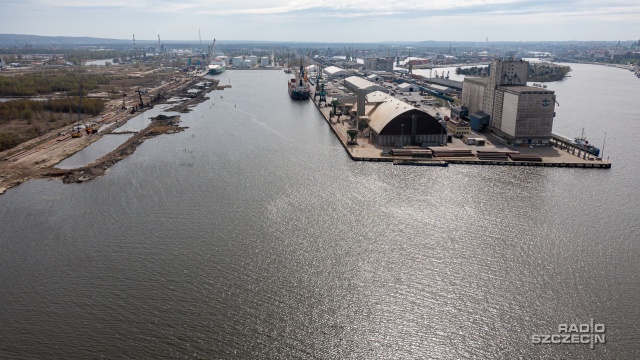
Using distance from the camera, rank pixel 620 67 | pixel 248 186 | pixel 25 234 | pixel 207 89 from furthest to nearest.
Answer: pixel 620 67, pixel 207 89, pixel 248 186, pixel 25 234

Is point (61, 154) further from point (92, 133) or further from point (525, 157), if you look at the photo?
point (525, 157)

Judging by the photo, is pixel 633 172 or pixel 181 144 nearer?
pixel 633 172

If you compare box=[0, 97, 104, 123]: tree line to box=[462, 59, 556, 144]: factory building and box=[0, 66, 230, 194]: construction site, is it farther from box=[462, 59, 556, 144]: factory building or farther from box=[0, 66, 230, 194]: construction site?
box=[462, 59, 556, 144]: factory building

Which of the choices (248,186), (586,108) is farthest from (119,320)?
(586,108)

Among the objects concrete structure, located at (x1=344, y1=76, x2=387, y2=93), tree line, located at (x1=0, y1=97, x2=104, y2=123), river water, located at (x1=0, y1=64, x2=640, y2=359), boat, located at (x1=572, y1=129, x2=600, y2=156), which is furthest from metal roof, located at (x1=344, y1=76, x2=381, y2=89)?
river water, located at (x1=0, y1=64, x2=640, y2=359)

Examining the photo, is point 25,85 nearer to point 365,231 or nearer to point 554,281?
point 365,231

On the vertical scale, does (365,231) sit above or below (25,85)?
below
